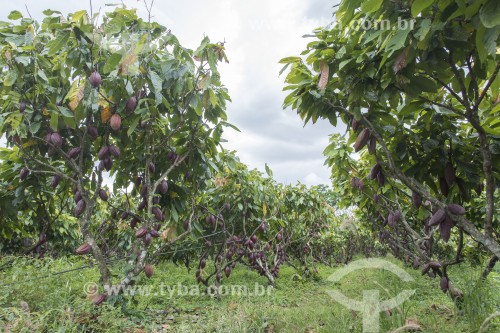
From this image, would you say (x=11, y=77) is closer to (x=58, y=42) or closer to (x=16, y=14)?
(x=58, y=42)

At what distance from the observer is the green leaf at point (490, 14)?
1.20 meters

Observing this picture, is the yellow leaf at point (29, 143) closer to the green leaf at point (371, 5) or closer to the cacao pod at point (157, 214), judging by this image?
the cacao pod at point (157, 214)

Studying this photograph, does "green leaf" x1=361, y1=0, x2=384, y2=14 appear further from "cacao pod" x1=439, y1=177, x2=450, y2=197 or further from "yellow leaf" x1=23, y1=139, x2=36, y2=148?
"yellow leaf" x1=23, y1=139, x2=36, y2=148

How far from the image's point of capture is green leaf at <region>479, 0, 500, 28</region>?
1.20 m

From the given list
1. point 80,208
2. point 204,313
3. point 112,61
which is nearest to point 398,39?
point 112,61

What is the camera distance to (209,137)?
3248 millimetres

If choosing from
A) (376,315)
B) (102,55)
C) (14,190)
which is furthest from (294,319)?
(14,190)

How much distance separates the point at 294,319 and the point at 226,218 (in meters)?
2.75

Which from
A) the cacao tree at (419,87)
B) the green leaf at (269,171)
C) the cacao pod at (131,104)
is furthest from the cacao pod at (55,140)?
the green leaf at (269,171)

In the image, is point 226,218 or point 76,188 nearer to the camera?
point 76,188

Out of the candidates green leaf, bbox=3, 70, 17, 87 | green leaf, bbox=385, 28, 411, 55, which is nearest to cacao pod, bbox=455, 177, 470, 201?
green leaf, bbox=385, 28, 411, 55

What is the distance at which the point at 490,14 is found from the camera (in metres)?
1.23

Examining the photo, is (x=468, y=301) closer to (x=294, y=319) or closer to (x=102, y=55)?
(x=294, y=319)

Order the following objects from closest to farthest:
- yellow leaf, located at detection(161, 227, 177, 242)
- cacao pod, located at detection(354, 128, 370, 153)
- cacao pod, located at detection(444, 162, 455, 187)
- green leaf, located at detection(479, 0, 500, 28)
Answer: green leaf, located at detection(479, 0, 500, 28), cacao pod, located at detection(354, 128, 370, 153), cacao pod, located at detection(444, 162, 455, 187), yellow leaf, located at detection(161, 227, 177, 242)
